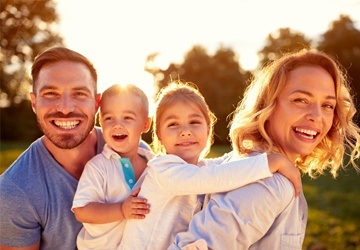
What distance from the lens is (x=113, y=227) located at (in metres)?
3.45

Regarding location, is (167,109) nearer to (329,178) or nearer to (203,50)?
(329,178)

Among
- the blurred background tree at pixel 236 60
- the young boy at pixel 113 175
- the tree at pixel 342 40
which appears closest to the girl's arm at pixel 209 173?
the young boy at pixel 113 175

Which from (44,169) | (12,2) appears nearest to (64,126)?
(44,169)

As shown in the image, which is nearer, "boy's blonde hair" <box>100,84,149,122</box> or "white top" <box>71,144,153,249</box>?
"white top" <box>71,144,153,249</box>

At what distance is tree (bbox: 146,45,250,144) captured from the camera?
4400cm

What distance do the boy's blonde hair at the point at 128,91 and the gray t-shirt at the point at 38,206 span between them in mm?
697

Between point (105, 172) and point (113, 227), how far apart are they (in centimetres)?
37

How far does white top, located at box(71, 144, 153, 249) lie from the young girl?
14cm

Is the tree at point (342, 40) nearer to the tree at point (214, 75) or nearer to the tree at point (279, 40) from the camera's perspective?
the tree at point (279, 40)

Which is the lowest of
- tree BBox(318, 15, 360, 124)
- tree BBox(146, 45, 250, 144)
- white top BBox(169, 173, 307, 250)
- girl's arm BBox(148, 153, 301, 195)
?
white top BBox(169, 173, 307, 250)

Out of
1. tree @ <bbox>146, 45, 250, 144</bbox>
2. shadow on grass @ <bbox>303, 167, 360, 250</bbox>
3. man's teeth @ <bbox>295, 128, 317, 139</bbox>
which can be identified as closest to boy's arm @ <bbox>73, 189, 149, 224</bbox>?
man's teeth @ <bbox>295, 128, 317, 139</bbox>

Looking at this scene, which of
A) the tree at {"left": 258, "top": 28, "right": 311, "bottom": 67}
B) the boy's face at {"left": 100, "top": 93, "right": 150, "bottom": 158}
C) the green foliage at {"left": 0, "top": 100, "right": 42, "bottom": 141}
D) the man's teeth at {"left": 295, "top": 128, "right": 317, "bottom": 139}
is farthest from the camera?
the tree at {"left": 258, "top": 28, "right": 311, "bottom": 67}

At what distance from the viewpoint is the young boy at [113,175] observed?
338 cm

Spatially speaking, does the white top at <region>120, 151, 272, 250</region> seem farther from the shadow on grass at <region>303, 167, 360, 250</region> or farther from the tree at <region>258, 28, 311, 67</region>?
the tree at <region>258, 28, 311, 67</region>
